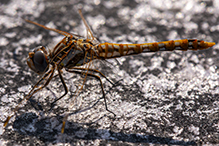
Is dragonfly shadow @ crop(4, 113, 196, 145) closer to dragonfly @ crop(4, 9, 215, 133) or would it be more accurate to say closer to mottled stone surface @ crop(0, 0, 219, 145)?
mottled stone surface @ crop(0, 0, 219, 145)

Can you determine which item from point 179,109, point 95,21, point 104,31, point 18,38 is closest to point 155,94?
point 179,109

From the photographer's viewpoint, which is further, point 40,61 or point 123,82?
point 123,82

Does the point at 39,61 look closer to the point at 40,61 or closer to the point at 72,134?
the point at 40,61

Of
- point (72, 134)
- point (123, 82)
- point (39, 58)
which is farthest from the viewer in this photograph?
point (123, 82)

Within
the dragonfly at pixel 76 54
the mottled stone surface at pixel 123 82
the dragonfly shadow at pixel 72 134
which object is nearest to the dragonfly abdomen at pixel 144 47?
the dragonfly at pixel 76 54

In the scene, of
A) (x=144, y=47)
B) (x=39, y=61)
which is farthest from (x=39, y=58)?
(x=144, y=47)

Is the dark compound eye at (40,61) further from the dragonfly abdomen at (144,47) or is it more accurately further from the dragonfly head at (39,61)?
the dragonfly abdomen at (144,47)

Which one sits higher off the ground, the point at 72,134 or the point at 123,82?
the point at 123,82

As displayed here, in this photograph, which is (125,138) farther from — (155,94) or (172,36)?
(172,36)
